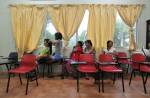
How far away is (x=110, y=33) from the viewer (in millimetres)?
8234

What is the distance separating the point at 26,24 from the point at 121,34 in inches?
122

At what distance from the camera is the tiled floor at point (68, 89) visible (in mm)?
5277

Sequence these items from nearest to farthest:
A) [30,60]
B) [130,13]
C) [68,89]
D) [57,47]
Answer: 1. [68,89]
2. [30,60]
3. [57,47]
4. [130,13]

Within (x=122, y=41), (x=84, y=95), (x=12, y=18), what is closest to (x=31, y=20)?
(x=12, y=18)

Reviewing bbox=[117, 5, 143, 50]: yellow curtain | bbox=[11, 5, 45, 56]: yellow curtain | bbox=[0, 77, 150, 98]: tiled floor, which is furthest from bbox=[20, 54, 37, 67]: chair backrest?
bbox=[117, 5, 143, 50]: yellow curtain

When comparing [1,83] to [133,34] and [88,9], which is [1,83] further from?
[133,34]

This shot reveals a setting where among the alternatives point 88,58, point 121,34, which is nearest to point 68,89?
point 88,58

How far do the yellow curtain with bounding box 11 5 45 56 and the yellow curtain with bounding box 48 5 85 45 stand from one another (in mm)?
492

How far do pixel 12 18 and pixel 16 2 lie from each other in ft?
1.76

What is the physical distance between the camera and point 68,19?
26.9 ft

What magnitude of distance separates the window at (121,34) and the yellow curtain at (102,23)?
29cm

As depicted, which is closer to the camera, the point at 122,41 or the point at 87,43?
the point at 87,43

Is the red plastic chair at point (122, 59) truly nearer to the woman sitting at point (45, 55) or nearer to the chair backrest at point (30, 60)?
the woman sitting at point (45, 55)

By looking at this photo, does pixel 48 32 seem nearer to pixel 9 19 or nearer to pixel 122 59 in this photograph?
pixel 9 19
